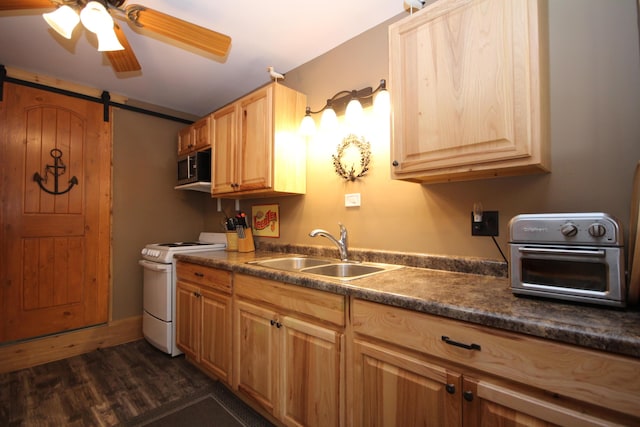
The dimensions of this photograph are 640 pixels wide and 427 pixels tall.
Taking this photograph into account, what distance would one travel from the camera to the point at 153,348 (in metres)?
2.76

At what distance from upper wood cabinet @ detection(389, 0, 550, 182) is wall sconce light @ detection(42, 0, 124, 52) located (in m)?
1.38

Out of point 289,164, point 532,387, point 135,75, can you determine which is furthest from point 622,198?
point 135,75

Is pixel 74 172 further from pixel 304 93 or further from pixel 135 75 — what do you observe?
pixel 304 93

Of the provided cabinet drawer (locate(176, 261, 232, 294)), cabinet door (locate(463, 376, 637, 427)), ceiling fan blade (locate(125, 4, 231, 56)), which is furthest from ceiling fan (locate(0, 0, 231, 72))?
cabinet door (locate(463, 376, 637, 427))

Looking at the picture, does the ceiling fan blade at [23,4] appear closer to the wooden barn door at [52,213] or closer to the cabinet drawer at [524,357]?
the wooden barn door at [52,213]

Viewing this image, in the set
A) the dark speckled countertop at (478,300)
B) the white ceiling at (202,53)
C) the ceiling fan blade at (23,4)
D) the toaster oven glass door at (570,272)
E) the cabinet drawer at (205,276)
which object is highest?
the white ceiling at (202,53)

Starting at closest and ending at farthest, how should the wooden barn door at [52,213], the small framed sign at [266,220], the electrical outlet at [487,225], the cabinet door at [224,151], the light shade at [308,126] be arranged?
the electrical outlet at [487,225] < the light shade at [308,126] < the wooden barn door at [52,213] < the cabinet door at [224,151] < the small framed sign at [266,220]

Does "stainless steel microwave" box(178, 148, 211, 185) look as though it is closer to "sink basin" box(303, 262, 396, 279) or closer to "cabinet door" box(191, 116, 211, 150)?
"cabinet door" box(191, 116, 211, 150)

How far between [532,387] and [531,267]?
1.29ft

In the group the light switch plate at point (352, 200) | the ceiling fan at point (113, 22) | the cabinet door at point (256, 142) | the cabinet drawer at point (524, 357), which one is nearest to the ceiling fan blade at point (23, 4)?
the ceiling fan at point (113, 22)

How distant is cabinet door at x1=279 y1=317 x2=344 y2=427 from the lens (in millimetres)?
1317

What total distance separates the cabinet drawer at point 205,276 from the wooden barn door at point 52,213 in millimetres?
995

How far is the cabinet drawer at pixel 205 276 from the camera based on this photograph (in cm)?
197

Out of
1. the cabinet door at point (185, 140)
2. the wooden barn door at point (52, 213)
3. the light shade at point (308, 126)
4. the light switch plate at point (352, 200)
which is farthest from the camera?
the cabinet door at point (185, 140)
